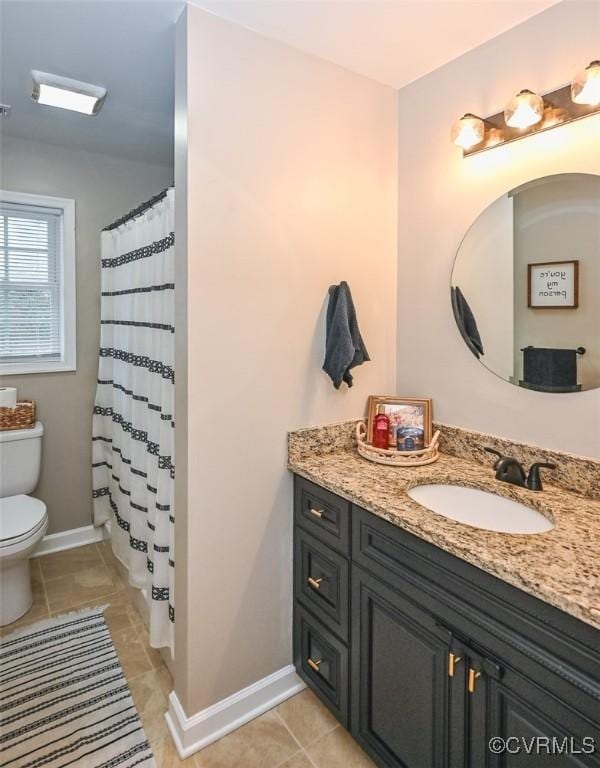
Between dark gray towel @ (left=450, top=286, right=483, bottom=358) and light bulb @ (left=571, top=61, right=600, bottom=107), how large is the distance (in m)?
0.66

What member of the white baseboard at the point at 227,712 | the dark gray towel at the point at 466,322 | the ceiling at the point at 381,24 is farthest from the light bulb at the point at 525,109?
the white baseboard at the point at 227,712

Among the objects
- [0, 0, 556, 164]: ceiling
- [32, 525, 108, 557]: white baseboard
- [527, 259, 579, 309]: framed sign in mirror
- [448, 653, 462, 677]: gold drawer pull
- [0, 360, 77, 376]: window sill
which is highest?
[0, 0, 556, 164]: ceiling

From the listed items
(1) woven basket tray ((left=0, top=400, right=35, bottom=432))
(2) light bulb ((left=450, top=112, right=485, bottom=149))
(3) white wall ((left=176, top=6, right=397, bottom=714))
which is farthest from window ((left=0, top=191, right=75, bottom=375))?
(2) light bulb ((left=450, top=112, right=485, bottom=149))

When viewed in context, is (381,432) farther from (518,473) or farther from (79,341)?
(79,341)

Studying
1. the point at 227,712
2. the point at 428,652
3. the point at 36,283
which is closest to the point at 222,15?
the point at 36,283

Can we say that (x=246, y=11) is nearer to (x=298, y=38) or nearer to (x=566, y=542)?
(x=298, y=38)

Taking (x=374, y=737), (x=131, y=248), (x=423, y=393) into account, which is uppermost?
(x=131, y=248)

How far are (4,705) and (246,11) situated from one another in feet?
8.42

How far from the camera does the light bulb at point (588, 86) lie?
4.02ft

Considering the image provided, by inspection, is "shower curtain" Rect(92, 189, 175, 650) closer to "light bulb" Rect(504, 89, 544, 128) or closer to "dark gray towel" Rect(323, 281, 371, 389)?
"dark gray towel" Rect(323, 281, 371, 389)

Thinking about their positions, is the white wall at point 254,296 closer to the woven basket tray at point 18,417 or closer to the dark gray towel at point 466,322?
the dark gray towel at point 466,322

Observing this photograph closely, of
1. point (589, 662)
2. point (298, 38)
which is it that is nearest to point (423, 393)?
point (589, 662)

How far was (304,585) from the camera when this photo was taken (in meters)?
1.66

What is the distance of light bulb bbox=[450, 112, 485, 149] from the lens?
Result: 4.99 feet
